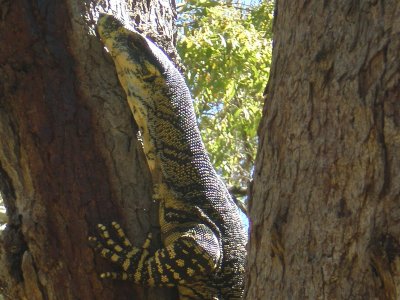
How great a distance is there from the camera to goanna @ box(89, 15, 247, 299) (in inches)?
143

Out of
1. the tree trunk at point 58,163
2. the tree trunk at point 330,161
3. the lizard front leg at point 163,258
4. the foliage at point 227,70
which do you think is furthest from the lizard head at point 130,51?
the foliage at point 227,70

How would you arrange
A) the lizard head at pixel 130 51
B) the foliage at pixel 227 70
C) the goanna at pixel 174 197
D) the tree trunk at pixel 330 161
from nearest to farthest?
the tree trunk at pixel 330 161 < the goanna at pixel 174 197 < the lizard head at pixel 130 51 < the foliage at pixel 227 70

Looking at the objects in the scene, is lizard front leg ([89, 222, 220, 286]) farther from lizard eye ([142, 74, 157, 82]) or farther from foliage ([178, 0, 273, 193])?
foliage ([178, 0, 273, 193])

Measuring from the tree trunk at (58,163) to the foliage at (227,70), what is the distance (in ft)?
17.6

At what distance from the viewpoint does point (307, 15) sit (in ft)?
8.41

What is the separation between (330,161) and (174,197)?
1.71 m

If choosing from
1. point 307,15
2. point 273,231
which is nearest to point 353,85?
point 307,15

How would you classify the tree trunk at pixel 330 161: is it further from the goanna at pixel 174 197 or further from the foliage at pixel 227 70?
the foliage at pixel 227 70

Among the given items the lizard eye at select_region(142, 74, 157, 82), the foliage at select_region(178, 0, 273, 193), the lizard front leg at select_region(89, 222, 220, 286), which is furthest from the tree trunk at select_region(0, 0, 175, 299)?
→ the foliage at select_region(178, 0, 273, 193)

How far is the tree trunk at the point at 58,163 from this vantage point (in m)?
3.39

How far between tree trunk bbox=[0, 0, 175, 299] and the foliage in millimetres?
5376

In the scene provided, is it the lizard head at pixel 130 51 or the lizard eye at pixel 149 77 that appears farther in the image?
the lizard eye at pixel 149 77

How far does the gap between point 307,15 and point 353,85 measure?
1.18 feet

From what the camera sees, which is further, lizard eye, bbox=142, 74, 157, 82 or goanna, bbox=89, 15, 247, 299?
lizard eye, bbox=142, 74, 157, 82
